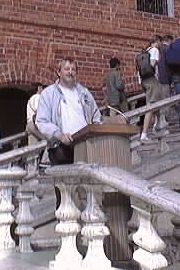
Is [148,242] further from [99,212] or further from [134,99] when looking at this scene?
[134,99]

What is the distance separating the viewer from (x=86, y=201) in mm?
4449

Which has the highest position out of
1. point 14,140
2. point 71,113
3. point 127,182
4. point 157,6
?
point 157,6

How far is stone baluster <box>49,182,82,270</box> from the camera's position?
4.36 metres

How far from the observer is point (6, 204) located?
5.30 metres

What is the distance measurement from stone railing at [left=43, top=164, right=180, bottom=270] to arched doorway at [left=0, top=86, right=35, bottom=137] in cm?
865

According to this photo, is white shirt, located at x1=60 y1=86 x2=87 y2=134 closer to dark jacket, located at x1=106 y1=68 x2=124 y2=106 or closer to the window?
dark jacket, located at x1=106 y1=68 x2=124 y2=106

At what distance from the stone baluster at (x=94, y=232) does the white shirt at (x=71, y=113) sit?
0.77m

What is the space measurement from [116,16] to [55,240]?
7.89 metres

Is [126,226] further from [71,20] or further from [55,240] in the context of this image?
[71,20]

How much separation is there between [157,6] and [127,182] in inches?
420

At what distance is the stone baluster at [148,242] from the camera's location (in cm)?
356

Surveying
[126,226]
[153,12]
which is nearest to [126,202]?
[126,226]

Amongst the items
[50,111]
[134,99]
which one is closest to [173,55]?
[50,111]

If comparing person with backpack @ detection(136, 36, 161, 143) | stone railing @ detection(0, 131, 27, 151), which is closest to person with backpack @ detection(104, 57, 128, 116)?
person with backpack @ detection(136, 36, 161, 143)
